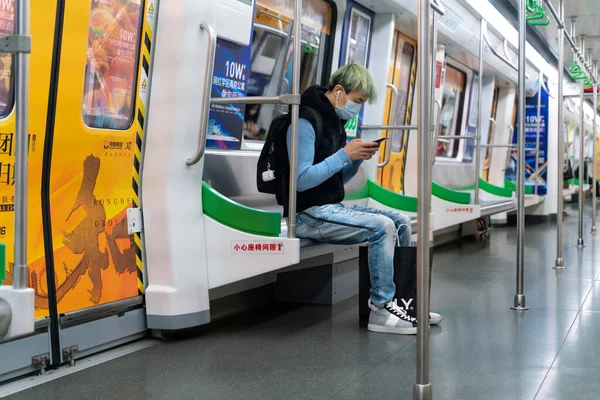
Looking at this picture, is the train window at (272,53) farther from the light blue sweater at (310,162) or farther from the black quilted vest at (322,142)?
the light blue sweater at (310,162)

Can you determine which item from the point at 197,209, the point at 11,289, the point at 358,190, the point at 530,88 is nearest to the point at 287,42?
the point at 358,190

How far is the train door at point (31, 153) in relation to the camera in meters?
3.34

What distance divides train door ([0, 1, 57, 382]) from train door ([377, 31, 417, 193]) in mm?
4338

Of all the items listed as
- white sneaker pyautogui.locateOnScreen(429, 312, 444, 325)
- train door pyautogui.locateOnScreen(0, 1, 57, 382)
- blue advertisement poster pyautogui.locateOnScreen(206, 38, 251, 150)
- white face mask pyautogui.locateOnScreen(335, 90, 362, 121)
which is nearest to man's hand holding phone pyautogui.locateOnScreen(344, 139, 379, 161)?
white face mask pyautogui.locateOnScreen(335, 90, 362, 121)

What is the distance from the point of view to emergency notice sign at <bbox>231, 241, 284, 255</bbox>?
164 inches

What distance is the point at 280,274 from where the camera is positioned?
5.63 meters

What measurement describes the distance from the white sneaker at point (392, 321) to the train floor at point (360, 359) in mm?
77

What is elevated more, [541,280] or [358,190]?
[358,190]

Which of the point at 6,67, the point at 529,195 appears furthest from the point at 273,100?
the point at 529,195

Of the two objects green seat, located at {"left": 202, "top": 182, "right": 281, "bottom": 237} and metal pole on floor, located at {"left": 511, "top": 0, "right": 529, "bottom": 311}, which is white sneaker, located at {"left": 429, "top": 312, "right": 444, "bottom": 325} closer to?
metal pole on floor, located at {"left": 511, "top": 0, "right": 529, "bottom": 311}

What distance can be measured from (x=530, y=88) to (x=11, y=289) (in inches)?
492

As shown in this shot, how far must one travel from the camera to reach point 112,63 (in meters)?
4.00

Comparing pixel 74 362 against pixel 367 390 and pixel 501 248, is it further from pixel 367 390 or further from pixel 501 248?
pixel 501 248

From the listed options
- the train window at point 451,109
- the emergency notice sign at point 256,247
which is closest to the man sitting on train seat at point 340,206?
the emergency notice sign at point 256,247
